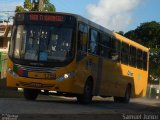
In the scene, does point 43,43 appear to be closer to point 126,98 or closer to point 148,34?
point 126,98

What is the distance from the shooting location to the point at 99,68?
22.8 meters

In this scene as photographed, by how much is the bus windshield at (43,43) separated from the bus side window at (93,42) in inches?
62.2

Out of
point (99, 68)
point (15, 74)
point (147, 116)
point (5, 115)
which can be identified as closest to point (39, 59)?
point (15, 74)

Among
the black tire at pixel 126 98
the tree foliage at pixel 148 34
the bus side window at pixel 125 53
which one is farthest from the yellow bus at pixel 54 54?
the tree foliage at pixel 148 34

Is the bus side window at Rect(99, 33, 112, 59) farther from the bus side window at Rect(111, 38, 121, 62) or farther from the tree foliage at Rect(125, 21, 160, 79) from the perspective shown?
the tree foliage at Rect(125, 21, 160, 79)

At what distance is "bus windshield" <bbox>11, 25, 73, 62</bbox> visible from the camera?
65.2ft

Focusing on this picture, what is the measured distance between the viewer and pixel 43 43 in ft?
65.7

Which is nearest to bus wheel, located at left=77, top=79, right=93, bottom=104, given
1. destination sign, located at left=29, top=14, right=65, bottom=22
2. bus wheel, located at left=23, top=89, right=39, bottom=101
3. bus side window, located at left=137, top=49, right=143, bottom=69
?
bus wheel, located at left=23, top=89, right=39, bottom=101

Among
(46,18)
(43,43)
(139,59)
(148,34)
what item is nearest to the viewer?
(43,43)

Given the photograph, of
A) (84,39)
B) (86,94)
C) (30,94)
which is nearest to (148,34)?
(30,94)

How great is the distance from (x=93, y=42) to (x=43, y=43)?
251cm

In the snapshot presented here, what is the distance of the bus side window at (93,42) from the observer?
21397mm

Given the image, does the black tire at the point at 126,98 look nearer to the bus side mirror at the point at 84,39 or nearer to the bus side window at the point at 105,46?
the bus side window at the point at 105,46

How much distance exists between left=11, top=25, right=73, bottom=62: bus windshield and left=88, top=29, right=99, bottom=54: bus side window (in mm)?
1581
